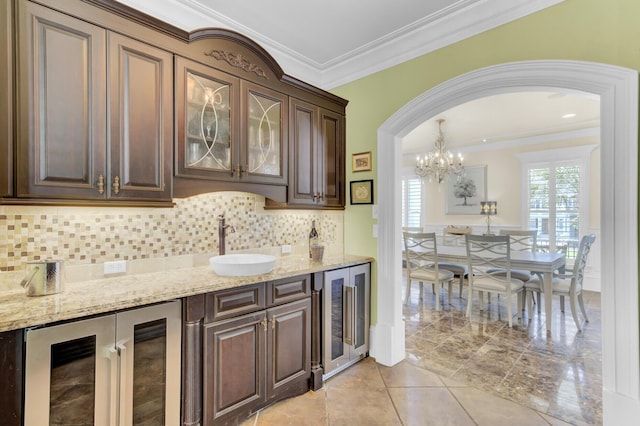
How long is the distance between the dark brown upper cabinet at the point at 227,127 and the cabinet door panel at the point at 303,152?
0.34ft

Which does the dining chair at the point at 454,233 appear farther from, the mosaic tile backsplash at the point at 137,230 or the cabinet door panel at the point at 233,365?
the cabinet door panel at the point at 233,365

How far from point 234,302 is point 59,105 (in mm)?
1417

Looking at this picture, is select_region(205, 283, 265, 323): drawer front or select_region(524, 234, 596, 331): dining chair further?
select_region(524, 234, 596, 331): dining chair

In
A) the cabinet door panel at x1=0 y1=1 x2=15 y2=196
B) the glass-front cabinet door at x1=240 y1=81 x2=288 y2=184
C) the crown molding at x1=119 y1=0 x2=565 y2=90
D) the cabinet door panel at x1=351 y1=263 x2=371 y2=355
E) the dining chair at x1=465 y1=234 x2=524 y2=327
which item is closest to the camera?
the cabinet door panel at x1=0 y1=1 x2=15 y2=196

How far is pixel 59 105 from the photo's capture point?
5.01ft

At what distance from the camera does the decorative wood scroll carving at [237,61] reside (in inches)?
83.4

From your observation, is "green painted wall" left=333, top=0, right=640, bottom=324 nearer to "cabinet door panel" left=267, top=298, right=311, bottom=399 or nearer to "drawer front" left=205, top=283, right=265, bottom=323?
"cabinet door panel" left=267, top=298, right=311, bottom=399

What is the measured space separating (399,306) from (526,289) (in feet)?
7.00

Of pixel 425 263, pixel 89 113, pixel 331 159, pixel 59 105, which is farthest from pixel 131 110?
pixel 425 263

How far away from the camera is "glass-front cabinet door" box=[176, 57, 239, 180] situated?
1944 millimetres

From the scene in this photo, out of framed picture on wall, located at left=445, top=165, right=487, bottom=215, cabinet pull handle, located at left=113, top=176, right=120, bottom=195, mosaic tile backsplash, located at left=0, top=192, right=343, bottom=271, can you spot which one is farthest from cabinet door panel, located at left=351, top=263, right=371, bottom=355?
framed picture on wall, located at left=445, top=165, right=487, bottom=215

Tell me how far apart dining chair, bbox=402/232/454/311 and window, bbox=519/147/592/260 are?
2292mm

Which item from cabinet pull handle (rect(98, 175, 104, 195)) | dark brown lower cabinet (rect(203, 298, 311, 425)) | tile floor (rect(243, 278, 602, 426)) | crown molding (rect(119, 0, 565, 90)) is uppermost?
crown molding (rect(119, 0, 565, 90))

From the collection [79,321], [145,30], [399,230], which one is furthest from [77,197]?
[399,230]
